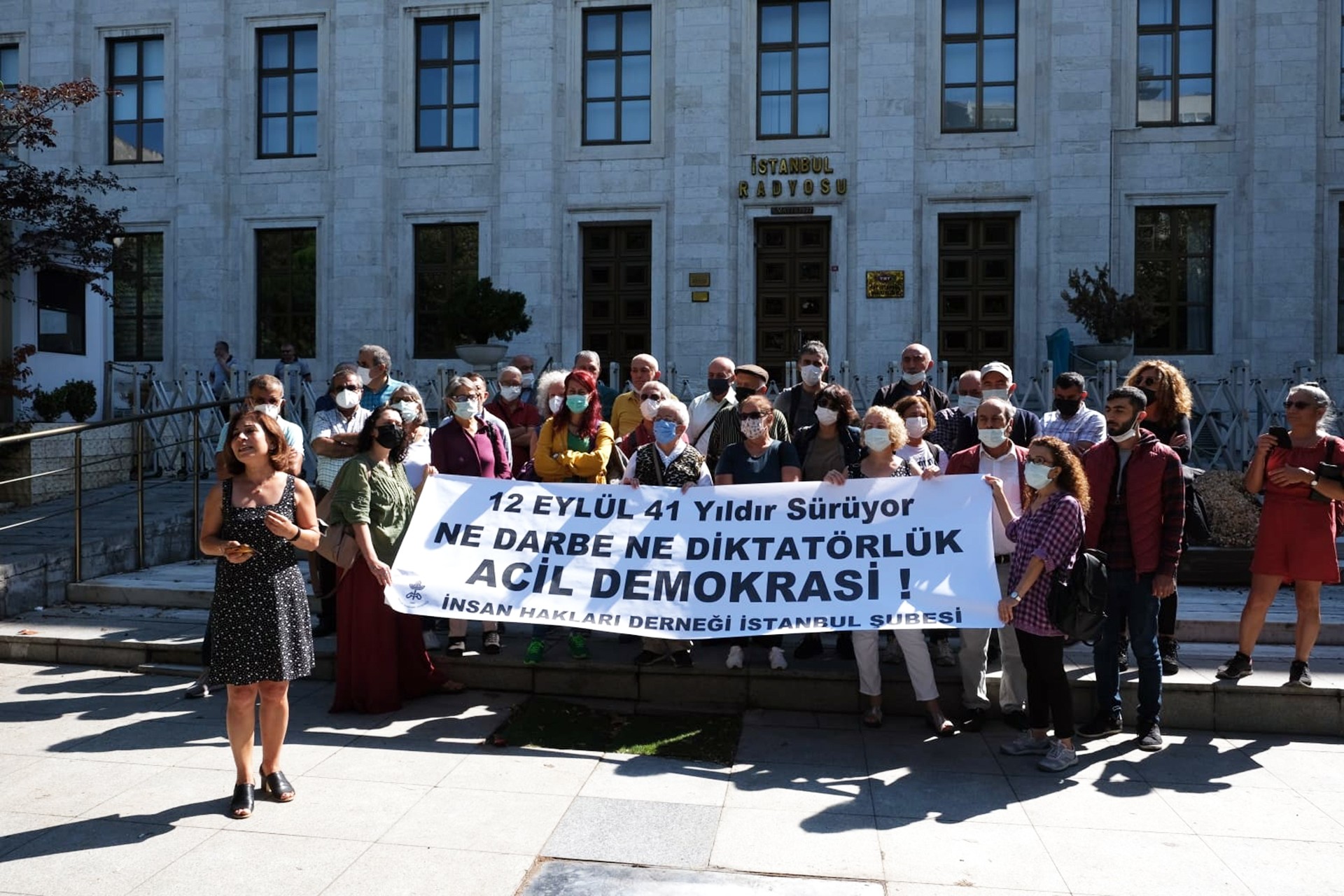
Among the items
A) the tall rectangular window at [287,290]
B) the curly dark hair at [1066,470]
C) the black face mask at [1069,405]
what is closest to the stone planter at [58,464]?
the tall rectangular window at [287,290]

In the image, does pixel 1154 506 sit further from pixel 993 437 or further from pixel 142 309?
pixel 142 309

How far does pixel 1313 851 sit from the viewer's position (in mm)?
5199

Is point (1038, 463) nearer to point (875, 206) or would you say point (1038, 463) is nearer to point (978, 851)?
point (978, 851)

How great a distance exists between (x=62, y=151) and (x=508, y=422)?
18414 millimetres

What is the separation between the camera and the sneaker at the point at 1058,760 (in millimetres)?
6281

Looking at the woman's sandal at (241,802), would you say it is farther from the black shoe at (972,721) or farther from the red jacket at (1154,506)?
the red jacket at (1154,506)

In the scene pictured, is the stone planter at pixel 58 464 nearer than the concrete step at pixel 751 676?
No

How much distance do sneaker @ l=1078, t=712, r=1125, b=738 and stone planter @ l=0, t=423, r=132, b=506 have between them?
36.9 ft

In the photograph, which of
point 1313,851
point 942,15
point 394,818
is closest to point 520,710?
point 394,818

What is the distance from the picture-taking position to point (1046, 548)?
Result: 20.8 ft

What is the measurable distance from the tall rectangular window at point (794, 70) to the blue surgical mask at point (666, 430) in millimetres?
14251

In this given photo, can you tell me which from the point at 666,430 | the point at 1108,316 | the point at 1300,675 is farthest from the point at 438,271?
the point at 1300,675

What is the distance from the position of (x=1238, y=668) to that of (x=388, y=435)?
19.6 ft

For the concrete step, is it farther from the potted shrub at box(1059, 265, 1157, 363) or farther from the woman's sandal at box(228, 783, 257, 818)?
the potted shrub at box(1059, 265, 1157, 363)
